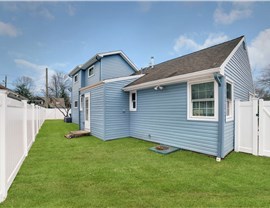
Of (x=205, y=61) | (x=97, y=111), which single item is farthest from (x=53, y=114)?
(x=205, y=61)

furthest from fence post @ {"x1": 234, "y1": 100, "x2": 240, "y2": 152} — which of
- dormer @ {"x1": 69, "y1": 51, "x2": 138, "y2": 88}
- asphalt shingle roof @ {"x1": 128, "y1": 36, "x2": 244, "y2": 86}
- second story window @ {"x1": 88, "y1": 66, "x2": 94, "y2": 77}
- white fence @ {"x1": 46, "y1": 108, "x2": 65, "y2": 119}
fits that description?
white fence @ {"x1": 46, "y1": 108, "x2": 65, "y2": 119}

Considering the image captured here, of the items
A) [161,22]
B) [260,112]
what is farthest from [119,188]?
[161,22]

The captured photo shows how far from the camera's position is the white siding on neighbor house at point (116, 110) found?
847 centimetres

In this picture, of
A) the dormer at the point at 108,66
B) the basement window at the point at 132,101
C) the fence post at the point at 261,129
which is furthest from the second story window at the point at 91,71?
the fence post at the point at 261,129

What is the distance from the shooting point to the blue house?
5363 mm

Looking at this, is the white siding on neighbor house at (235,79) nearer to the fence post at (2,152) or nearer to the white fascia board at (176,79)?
the white fascia board at (176,79)

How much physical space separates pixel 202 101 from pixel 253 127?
79.4 inches

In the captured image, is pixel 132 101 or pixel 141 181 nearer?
pixel 141 181

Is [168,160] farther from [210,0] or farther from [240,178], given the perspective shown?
[210,0]

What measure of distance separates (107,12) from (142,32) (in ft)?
11.4

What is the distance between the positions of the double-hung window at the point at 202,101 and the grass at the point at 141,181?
1.46 m

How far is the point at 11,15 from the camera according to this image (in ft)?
37.5

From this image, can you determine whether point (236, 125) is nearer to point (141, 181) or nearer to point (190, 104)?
point (190, 104)

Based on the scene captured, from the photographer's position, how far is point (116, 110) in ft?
28.9
